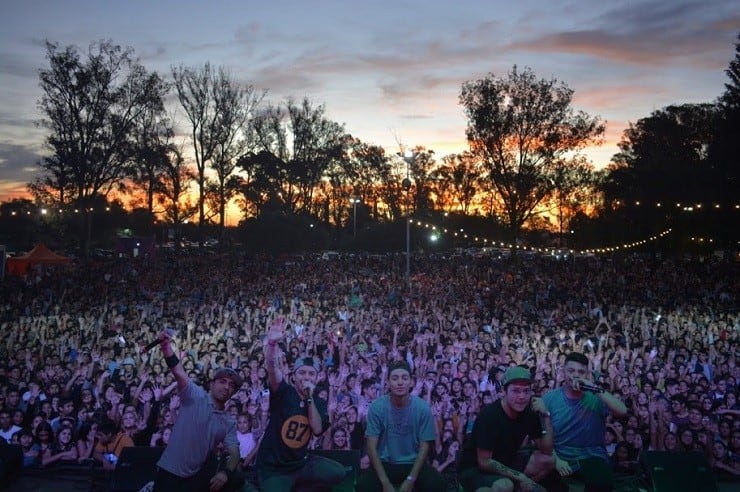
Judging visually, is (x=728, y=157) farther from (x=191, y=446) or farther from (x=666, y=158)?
(x=191, y=446)

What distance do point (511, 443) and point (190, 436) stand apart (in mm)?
2443

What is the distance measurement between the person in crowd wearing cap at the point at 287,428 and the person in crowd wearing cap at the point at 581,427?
196cm

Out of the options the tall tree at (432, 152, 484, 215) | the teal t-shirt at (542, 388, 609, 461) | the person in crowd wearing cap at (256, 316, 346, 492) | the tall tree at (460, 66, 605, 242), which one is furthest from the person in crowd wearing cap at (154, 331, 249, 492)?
the tall tree at (432, 152, 484, 215)

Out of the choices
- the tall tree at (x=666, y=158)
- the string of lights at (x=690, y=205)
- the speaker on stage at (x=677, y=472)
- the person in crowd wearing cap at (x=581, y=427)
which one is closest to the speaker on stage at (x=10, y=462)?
the person in crowd wearing cap at (x=581, y=427)

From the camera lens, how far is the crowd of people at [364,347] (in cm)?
786

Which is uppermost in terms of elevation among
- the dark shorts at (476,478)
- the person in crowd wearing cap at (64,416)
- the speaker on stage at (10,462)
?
the dark shorts at (476,478)

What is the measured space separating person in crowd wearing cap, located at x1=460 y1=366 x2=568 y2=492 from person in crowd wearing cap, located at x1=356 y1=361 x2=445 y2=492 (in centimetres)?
30

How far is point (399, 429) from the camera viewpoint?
16.4 ft

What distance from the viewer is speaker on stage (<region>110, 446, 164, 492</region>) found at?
6.16m

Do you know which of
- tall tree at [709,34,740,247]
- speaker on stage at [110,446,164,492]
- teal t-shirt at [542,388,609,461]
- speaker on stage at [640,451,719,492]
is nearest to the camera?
teal t-shirt at [542,388,609,461]

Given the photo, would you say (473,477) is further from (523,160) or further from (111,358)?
(523,160)

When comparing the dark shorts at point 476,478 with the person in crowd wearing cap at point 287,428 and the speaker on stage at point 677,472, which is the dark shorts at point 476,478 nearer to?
the person in crowd wearing cap at point 287,428

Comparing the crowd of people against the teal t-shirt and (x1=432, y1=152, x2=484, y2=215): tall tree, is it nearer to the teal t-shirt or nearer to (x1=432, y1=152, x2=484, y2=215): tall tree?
the teal t-shirt

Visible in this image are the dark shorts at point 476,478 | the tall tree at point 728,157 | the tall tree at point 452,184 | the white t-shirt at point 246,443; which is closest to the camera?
the dark shorts at point 476,478
